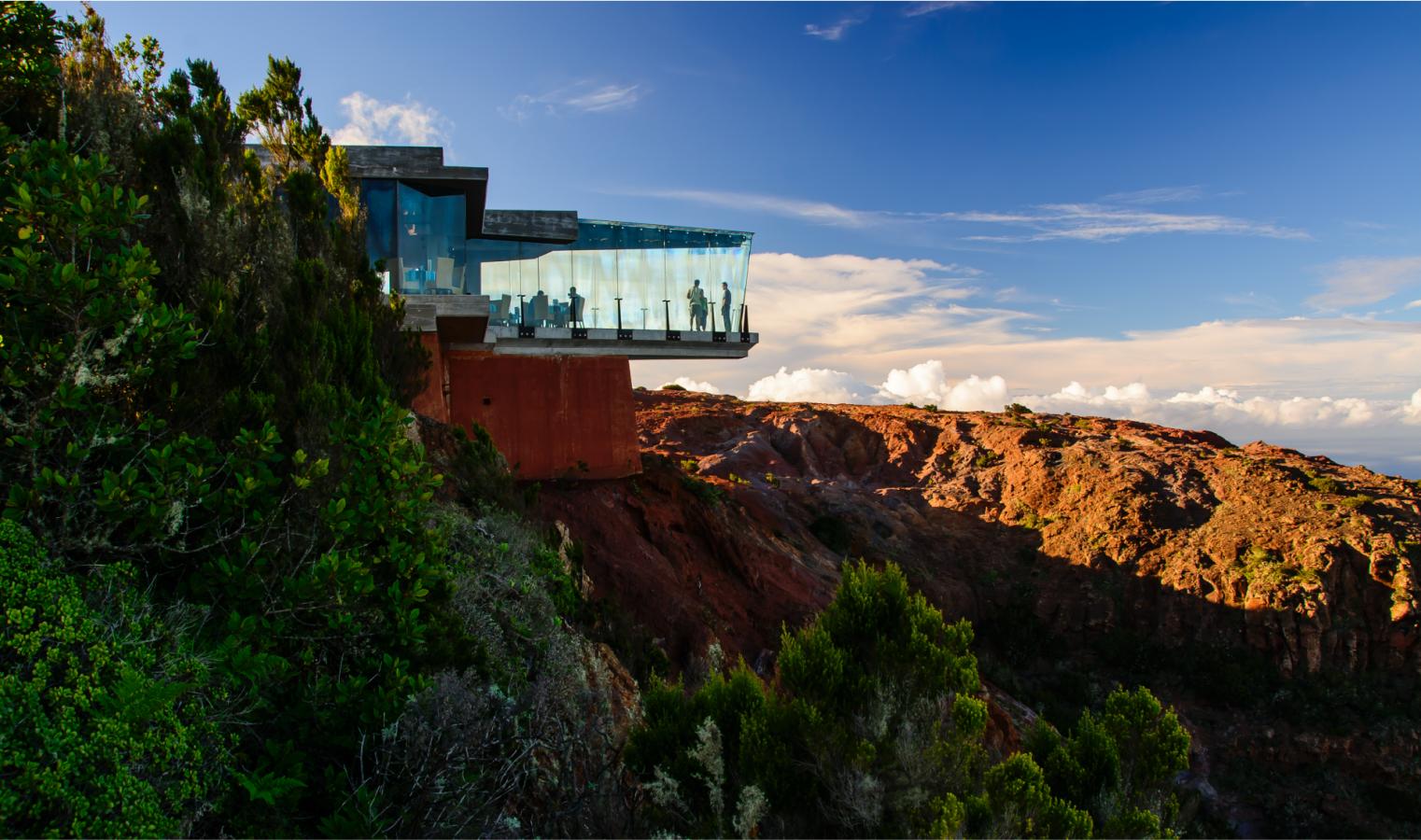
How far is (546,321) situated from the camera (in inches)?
671

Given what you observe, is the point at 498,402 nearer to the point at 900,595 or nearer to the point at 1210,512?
the point at 900,595

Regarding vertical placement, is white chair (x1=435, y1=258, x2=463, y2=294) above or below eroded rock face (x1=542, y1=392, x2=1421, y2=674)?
above

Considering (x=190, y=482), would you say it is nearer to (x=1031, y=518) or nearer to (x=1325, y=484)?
(x=1031, y=518)

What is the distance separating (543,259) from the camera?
669 inches

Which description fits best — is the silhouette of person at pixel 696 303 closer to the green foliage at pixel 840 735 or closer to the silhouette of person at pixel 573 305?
the silhouette of person at pixel 573 305

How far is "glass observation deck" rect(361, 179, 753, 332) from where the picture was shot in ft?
49.2

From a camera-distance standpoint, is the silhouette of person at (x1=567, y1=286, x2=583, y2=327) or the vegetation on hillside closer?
the vegetation on hillside

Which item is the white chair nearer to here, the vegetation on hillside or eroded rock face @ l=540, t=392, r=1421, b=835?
eroded rock face @ l=540, t=392, r=1421, b=835

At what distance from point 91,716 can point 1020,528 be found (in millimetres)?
33523

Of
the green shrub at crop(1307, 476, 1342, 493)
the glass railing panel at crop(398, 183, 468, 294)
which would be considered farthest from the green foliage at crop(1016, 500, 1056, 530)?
the glass railing panel at crop(398, 183, 468, 294)

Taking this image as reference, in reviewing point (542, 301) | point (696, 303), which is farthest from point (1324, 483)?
point (542, 301)

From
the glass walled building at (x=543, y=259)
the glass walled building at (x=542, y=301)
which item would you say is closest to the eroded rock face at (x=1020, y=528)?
the glass walled building at (x=542, y=301)

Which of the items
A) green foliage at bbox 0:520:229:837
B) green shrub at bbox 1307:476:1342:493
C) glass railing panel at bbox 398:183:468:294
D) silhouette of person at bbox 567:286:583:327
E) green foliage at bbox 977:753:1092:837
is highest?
glass railing panel at bbox 398:183:468:294

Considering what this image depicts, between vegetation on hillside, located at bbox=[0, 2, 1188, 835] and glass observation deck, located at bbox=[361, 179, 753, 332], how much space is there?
5670 millimetres
